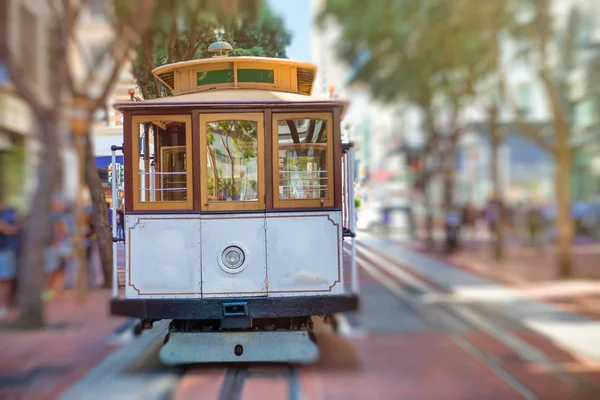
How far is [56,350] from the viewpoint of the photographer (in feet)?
21.0

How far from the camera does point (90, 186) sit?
2643mm

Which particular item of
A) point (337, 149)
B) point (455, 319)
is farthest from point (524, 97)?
point (337, 149)

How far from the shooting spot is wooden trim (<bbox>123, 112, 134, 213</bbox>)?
3.49 metres

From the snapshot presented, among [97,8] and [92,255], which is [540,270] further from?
[92,255]

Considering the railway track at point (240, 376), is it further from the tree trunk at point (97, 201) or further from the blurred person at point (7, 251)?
the blurred person at point (7, 251)

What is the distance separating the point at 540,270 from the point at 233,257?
7.96 m

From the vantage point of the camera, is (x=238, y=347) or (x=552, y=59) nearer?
(x=238, y=347)

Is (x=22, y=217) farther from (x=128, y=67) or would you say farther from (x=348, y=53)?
(x=128, y=67)

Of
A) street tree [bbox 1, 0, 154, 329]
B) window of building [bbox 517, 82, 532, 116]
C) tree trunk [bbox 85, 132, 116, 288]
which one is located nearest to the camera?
tree trunk [bbox 85, 132, 116, 288]

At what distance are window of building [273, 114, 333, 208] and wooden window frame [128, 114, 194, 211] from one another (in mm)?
510

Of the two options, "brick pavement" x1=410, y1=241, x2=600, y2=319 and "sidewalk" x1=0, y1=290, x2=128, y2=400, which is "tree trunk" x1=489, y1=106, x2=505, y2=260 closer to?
"brick pavement" x1=410, y1=241, x2=600, y2=319

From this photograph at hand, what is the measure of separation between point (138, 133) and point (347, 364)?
10.5 feet

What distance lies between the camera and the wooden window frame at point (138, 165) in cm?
362

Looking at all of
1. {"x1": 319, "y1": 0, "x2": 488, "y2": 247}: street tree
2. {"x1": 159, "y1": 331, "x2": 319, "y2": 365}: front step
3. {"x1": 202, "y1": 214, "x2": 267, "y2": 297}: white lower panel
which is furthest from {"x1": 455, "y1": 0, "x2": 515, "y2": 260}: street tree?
{"x1": 159, "y1": 331, "x2": 319, "y2": 365}: front step
